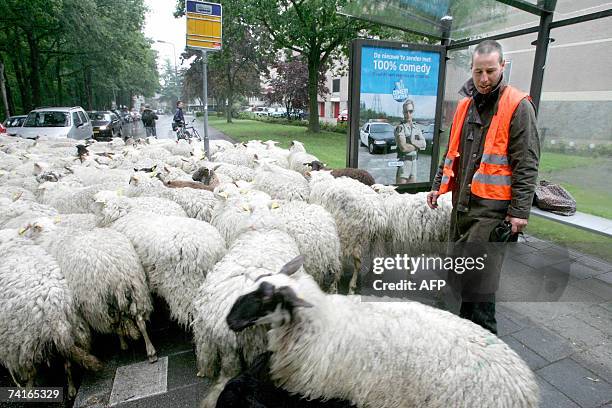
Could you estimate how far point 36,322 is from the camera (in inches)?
98.7

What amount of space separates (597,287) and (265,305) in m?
4.03

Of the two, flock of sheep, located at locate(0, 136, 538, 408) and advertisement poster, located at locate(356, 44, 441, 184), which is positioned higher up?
advertisement poster, located at locate(356, 44, 441, 184)

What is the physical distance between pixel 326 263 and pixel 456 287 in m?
1.22

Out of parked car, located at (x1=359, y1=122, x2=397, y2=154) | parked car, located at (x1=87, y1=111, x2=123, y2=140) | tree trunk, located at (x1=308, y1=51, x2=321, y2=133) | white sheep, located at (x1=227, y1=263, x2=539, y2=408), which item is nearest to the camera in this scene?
white sheep, located at (x1=227, y1=263, x2=539, y2=408)

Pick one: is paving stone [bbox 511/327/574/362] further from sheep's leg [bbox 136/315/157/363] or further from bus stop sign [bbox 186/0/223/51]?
bus stop sign [bbox 186/0/223/51]

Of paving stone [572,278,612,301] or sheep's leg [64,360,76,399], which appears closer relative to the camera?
sheep's leg [64,360,76,399]

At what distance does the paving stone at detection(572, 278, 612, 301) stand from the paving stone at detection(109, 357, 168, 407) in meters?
4.37

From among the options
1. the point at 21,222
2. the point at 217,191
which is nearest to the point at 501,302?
the point at 217,191

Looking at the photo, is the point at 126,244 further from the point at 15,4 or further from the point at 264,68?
the point at 264,68

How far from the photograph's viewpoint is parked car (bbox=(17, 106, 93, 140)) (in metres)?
12.9

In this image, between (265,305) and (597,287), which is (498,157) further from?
(597,287)

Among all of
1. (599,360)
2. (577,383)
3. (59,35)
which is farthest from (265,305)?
(59,35)

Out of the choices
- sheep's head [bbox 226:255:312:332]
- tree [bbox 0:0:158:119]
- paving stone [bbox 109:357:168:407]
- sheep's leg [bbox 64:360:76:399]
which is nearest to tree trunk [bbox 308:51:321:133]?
tree [bbox 0:0:158:119]

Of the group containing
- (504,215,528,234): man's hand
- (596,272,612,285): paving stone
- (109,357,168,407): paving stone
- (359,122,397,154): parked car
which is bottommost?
(109,357,168,407): paving stone
